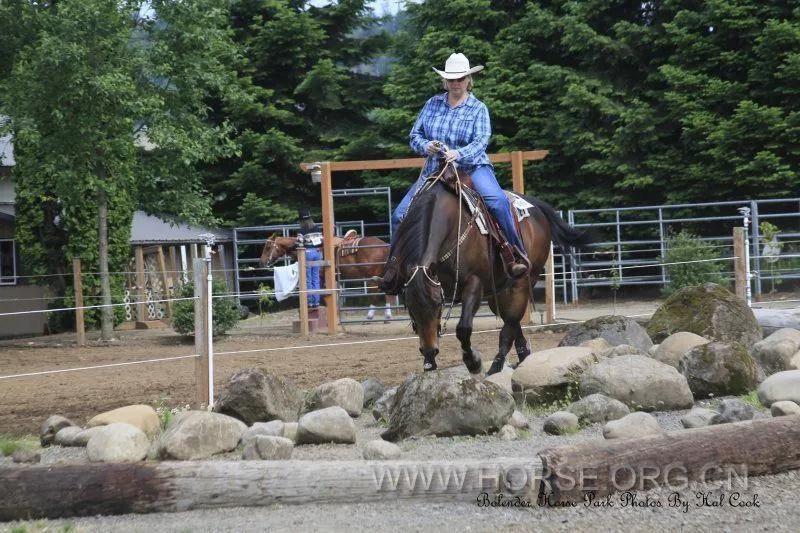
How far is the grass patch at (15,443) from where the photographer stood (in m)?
Result: 6.56

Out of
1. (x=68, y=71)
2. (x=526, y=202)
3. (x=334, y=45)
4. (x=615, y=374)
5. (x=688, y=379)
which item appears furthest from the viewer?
(x=334, y=45)

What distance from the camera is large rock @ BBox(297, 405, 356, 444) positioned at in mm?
6668

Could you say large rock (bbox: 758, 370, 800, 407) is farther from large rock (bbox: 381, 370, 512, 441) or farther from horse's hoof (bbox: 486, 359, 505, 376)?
Answer: horse's hoof (bbox: 486, 359, 505, 376)

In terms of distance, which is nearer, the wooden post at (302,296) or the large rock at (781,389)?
the large rock at (781,389)

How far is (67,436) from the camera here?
6.98 metres

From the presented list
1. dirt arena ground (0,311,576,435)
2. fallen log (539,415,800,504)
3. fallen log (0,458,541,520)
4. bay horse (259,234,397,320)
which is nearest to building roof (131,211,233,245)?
dirt arena ground (0,311,576,435)

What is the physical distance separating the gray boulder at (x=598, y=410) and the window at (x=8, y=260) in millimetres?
18916

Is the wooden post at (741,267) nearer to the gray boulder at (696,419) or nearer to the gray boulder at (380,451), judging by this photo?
the gray boulder at (696,419)

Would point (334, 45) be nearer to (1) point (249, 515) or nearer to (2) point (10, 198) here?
(2) point (10, 198)

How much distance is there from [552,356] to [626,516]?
329 cm

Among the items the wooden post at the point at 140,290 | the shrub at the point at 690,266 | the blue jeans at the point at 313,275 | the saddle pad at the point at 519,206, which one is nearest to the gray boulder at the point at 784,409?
the saddle pad at the point at 519,206

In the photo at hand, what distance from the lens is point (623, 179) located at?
22234 mm

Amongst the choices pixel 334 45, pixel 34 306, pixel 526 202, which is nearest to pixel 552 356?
pixel 526 202

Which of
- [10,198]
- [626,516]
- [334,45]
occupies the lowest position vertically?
[626,516]
